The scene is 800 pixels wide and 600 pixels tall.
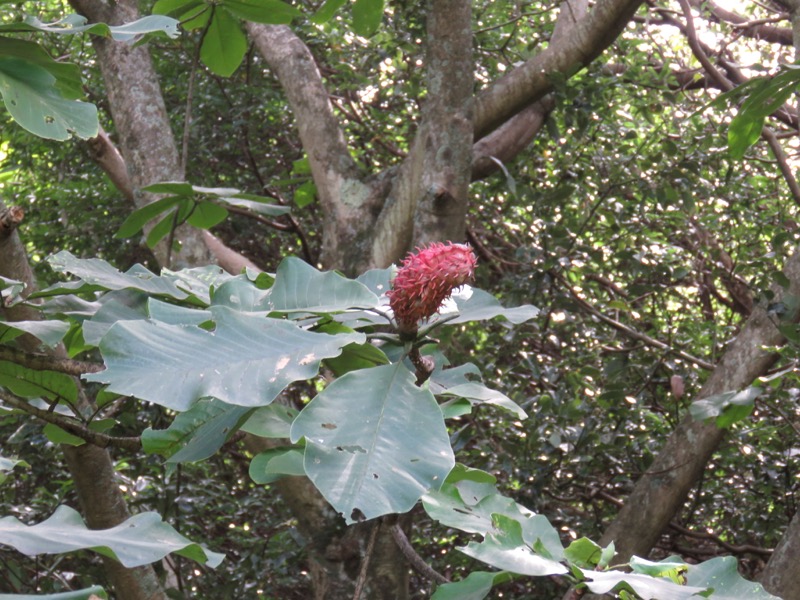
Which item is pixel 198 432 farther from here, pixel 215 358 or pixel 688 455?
pixel 688 455

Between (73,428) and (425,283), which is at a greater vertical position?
(425,283)

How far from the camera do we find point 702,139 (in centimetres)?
293

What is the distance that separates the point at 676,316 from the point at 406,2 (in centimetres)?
175

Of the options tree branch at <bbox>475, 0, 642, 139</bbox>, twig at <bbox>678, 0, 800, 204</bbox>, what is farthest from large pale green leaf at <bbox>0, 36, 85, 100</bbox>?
twig at <bbox>678, 0, 800, 204</bbox>

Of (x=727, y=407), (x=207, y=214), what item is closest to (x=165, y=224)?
(x=207, y=214)

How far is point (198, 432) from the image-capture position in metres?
0.84

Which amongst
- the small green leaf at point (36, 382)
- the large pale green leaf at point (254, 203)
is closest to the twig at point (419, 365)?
the small green leaf at point (36, 382)

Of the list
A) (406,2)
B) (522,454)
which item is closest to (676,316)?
(522,454)

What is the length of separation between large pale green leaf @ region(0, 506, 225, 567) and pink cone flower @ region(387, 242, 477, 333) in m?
0.30

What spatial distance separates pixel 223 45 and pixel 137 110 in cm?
106

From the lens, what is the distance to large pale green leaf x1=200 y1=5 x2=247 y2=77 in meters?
1.65

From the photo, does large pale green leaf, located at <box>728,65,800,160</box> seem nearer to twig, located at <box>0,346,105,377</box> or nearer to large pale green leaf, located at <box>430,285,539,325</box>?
large pale green leaf, located at <box>430,285,539,325</box>

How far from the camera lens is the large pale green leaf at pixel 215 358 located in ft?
2.18

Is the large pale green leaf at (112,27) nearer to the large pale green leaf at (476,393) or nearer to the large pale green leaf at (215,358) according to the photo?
the large pale green leaf at (215,358)
